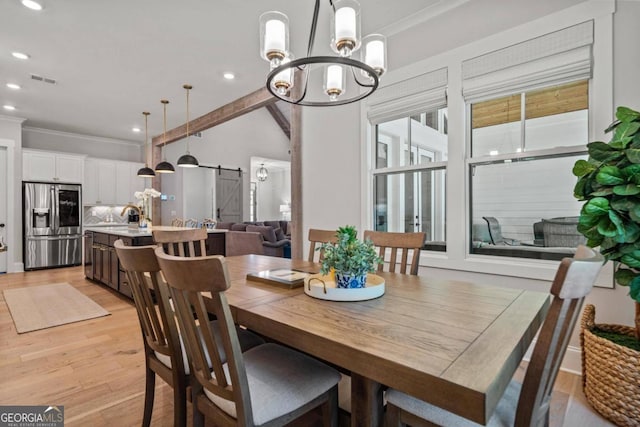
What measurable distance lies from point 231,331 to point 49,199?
7.47 m

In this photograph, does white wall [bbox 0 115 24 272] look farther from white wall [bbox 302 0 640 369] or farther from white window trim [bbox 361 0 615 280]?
white window trim [bbox 361 0 615 280]

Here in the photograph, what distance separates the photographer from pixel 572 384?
7.02 ft

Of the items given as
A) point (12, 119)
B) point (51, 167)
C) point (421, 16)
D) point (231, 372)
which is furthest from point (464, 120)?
point (12, 119)

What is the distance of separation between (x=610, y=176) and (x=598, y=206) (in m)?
0.16

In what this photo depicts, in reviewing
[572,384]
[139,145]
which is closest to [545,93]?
[572,384]

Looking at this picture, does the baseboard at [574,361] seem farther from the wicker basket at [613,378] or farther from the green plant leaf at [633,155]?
the green plant leaf at [633,155]

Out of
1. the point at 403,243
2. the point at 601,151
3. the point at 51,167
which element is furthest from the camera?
the point at 51,167

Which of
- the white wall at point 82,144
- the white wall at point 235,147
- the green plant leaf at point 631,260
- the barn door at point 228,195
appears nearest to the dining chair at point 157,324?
the green plant leaf at point 631,260

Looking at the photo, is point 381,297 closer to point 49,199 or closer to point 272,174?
point 49,199

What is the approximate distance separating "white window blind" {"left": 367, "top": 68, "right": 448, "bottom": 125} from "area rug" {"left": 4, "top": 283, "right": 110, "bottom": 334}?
12.2 feet

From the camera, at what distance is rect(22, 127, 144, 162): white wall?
6.95 meters

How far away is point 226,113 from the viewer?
564cm

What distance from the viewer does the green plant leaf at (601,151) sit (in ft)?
5.82

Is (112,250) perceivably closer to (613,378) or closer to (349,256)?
(349,256)
